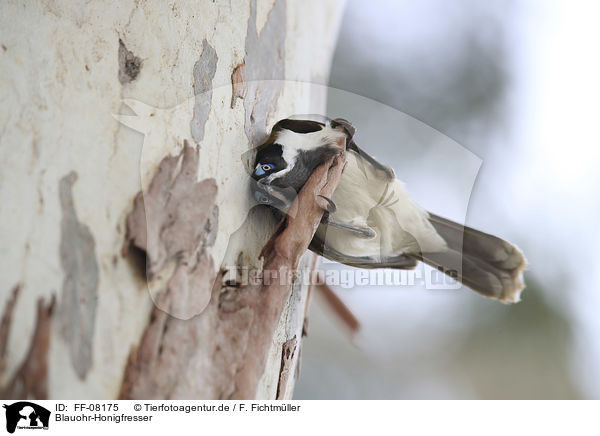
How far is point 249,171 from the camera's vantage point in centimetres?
74

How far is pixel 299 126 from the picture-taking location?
86 centimetres

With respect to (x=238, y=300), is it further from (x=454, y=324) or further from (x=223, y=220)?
(x=454, y=324)

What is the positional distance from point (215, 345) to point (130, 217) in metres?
0.17

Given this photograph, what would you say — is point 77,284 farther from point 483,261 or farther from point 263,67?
point 483,261

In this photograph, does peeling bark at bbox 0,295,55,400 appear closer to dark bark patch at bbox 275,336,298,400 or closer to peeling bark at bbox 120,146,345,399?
peeling bark at bbox 120,146,345,399

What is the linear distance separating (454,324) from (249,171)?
200 centimetres

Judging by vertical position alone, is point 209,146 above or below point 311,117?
below

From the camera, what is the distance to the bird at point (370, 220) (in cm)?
77

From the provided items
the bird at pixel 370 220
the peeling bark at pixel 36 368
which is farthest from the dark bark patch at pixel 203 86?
the peeling bark at pixel 36 368
